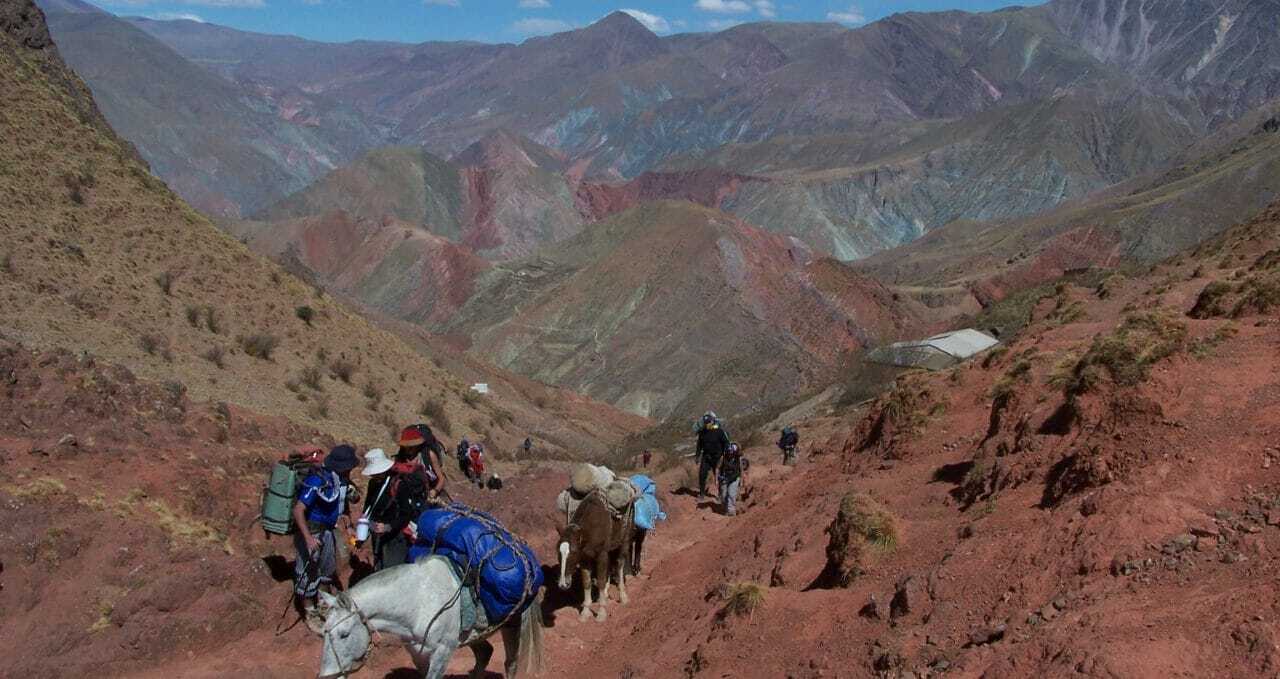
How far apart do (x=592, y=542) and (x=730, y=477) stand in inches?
218

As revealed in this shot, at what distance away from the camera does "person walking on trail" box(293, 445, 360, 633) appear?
7.37 m

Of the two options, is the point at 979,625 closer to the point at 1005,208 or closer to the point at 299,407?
the point at 299,407

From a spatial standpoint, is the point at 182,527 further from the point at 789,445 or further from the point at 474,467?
the point at 789,445

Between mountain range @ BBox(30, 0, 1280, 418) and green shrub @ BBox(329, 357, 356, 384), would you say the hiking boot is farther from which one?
mountain range @ BBox(30, 0, 1280, 418)

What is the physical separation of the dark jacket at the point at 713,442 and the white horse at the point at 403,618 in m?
7.88

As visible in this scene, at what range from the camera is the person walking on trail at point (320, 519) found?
290 inches

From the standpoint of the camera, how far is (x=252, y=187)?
147 metres

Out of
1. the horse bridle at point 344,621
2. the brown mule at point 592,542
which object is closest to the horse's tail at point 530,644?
the horse bridle at point 344,621

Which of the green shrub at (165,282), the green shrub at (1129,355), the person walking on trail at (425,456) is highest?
the green shrub at (1129,355)

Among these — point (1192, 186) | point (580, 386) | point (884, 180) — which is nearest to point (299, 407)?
point (580, 386)

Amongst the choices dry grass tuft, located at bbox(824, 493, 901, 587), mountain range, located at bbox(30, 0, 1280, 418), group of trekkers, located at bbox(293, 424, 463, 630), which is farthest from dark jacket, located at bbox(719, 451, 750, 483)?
mountain range, located at bbox(30, 0, 1280, 418)

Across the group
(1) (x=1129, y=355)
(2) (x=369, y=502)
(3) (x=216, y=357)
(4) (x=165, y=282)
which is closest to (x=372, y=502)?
(2) (x=369, y=502)

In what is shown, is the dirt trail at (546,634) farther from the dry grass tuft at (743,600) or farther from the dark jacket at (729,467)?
the dark jacket at (729,467)

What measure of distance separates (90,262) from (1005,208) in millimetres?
113243
